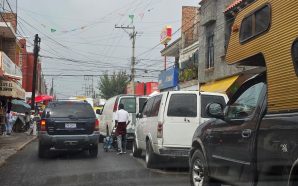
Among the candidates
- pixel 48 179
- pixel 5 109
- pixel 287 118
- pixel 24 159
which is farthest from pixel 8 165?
pixel 5 109

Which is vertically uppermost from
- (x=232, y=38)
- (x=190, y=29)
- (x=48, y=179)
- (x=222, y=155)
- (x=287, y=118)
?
(x=190, y=29)

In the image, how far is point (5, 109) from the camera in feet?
91.7

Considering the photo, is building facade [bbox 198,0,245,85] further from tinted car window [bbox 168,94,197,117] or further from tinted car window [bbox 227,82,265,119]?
tinted car window [bbox 227,82,265,119]

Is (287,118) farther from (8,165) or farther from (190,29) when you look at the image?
(190,29)

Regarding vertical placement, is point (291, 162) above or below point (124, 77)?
below

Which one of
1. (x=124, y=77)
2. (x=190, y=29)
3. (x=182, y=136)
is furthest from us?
(x=124, y=77)

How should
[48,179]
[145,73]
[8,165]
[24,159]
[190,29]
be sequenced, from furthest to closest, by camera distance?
[145,73]
[190,29]
[24,159]
[8,165]
[48,179]

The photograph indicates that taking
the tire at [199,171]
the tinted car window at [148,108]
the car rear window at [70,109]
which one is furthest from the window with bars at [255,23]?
the car rear window at [70,109]

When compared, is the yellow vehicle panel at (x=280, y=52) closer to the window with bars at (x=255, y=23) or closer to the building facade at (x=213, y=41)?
the window with bars at (x=255, y=23)

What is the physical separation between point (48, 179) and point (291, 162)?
6.20 metres

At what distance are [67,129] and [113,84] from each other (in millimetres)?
66486

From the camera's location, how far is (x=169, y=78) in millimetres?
33062

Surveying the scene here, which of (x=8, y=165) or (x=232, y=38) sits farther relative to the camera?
(x=8, y=165)

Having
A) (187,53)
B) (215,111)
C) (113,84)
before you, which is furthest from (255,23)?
(113,84)
